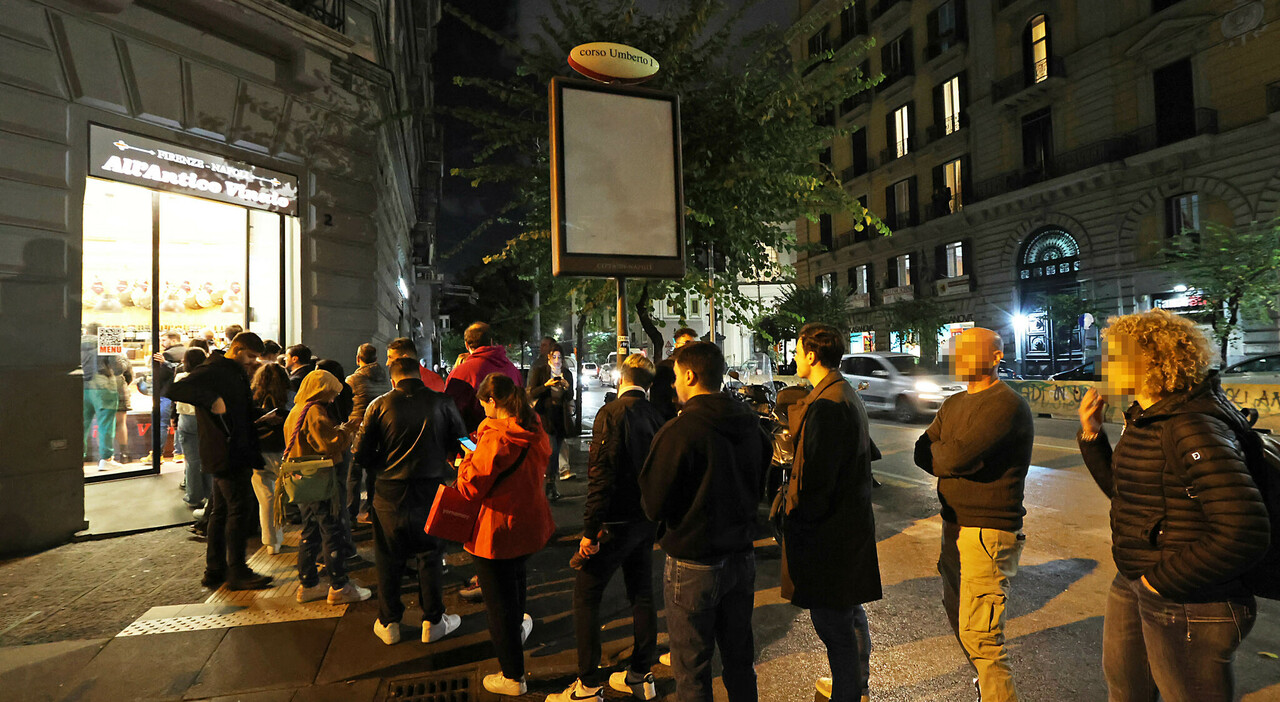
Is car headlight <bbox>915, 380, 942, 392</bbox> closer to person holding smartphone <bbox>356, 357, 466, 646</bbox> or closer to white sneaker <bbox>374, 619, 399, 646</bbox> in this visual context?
person holding smartphone <bbox>356, 357, 466, 646</bbox>

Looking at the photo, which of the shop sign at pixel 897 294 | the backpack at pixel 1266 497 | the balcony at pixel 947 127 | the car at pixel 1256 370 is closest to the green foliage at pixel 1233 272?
the car at pixel 1256 370

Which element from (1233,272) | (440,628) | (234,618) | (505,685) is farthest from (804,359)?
(1233,272)

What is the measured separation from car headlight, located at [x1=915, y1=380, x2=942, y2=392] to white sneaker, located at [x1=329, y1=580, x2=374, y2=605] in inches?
535

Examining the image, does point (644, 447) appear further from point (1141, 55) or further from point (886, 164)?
point (886, 164)

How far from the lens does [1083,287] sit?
2527cm

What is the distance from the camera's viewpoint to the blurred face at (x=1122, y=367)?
87.0 inches

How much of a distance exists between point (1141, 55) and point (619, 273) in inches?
1115

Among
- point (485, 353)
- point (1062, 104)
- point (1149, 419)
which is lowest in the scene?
point (1149, 419)

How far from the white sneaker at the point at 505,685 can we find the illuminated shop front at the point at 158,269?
230 inches

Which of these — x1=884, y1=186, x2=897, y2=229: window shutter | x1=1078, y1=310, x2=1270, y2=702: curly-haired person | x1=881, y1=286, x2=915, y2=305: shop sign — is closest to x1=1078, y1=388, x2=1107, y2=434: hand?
x1=1078, y1=310, x2=1270, y2=702: curly-haired person

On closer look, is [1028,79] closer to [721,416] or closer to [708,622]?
[721,416]

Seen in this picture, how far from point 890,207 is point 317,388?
1460 inches

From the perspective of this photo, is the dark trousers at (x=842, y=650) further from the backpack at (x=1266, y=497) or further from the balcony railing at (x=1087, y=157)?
the balcony railing at (x=1087, y=157)

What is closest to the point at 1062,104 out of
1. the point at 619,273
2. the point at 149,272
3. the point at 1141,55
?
the point at 1141,55
